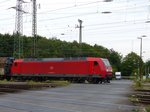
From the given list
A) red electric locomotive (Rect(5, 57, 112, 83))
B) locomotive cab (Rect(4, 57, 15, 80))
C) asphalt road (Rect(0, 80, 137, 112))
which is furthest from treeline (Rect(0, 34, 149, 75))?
asphalt road (Rect(0, 80, 137, 112))

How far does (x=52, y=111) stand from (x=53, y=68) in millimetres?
37339

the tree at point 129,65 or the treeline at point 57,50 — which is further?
the tree at point 129,65

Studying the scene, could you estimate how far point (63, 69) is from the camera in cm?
5353

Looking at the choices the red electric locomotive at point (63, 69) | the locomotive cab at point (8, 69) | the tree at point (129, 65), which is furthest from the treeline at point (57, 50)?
the red electric locomotive at point (63, 69)

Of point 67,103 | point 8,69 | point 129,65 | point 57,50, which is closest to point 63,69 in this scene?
point 8,69

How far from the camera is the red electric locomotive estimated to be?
164 feet

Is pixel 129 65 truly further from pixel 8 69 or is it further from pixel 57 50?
pixel 8 69

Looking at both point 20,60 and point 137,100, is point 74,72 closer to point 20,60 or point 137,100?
point 20,60

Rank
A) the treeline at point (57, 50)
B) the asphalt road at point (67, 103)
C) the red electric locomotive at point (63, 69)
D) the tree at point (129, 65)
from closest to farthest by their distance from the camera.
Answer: the asphalt road at point (67, 103)
the red electric locomotive at point (63, 69)
the treeline at point (57, 50)
the tree at point (129, 65)

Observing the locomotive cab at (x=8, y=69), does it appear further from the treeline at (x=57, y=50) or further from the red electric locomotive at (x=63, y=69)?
the treeline at (x=57, y=50)

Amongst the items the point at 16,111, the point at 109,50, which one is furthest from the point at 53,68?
the point at 109,50

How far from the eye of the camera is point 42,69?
5634 centimetres

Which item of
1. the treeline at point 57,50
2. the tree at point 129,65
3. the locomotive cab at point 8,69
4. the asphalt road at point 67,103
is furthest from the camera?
the tree at point 129,65

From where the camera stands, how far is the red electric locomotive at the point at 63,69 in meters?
50.1
